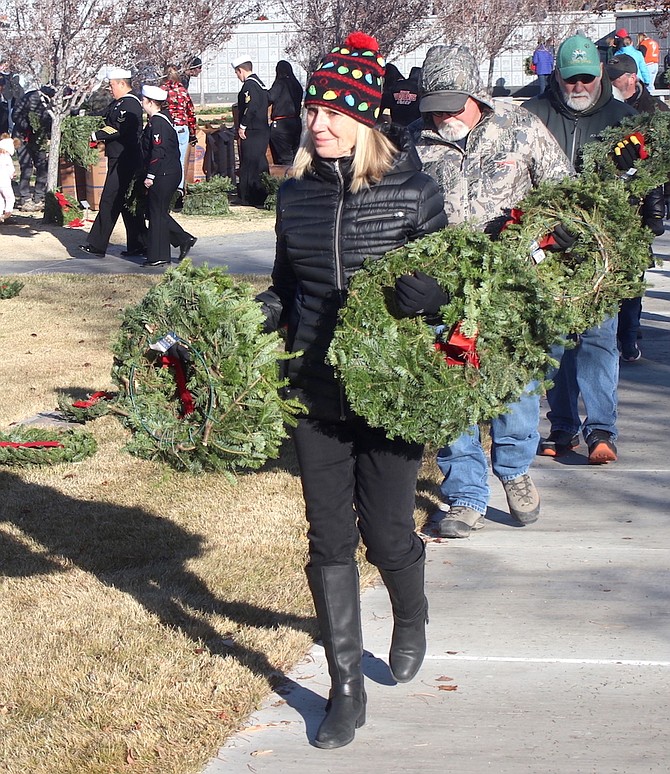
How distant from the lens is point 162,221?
14.4 m

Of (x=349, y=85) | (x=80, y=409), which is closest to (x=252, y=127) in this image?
(x=80, y=409)

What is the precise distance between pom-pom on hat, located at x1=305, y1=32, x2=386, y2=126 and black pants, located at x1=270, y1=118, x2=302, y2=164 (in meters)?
17.2

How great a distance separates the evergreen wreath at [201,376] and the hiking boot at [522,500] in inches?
87.4

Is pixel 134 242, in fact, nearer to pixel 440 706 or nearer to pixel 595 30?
pixel 440 706

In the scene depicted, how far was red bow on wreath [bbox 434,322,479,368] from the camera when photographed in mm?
3762

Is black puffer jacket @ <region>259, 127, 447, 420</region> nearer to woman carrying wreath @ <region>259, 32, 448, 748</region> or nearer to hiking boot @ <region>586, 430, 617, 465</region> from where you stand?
woman carrying wreath @ <region>259, 32, 448, 748</region>

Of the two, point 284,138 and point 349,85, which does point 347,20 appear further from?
point 349,85

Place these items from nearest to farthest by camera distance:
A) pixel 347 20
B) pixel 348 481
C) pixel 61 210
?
pixel 348 481
pixel 61 210
pixel 347 20

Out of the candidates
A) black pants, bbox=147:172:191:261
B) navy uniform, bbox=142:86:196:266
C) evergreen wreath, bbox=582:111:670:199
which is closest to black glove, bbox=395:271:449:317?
evergreen wreath, bbox=582:111:670:199

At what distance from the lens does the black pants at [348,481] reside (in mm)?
4012

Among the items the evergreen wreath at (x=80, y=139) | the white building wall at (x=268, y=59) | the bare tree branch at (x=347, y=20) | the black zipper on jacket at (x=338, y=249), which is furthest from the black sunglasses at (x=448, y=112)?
the white building wall at (x=268, y=59)

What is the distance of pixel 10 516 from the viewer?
635 centimetres

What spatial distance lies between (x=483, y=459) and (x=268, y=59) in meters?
41.5

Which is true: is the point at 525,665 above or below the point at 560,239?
below
